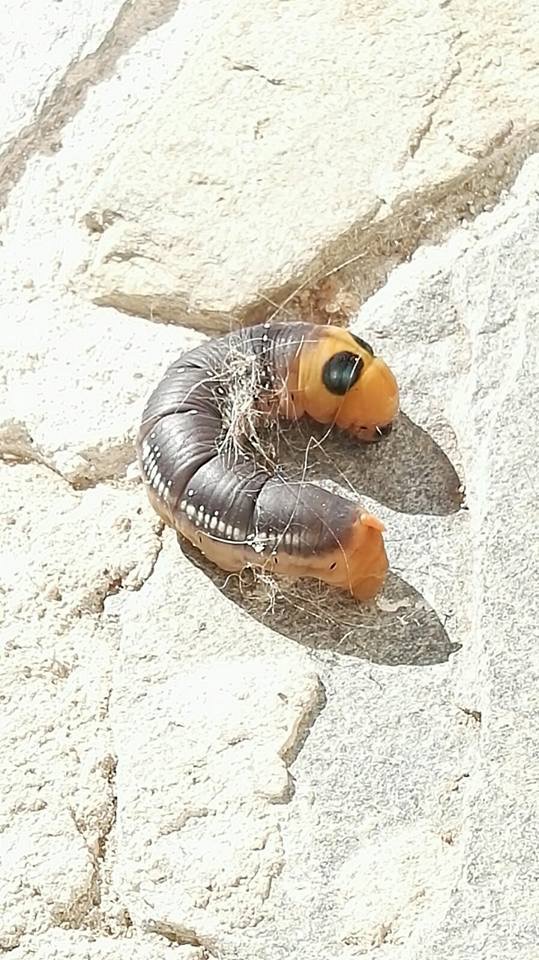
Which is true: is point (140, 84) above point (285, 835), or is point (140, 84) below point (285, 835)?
above

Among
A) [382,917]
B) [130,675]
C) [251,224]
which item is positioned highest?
[251,224]

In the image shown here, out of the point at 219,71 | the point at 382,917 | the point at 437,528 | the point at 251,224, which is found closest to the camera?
the point at 382,917

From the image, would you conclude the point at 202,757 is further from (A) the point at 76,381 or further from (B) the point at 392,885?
(A) the point at 76,381

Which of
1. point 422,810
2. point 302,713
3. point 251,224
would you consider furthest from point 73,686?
point 251,224

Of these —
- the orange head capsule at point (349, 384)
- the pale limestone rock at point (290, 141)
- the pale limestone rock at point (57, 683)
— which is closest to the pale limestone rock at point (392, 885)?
the pale limestone rock at point (57, 683)

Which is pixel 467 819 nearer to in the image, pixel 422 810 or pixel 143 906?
pixel 422 810

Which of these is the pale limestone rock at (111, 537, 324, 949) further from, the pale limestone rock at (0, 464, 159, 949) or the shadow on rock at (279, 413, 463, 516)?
the shadow on rock at (279, 413, 463, 516)

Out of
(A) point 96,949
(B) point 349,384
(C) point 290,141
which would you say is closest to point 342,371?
(B) point 349,384
